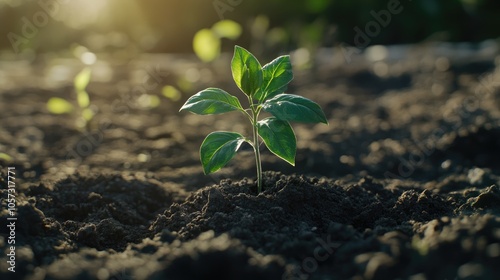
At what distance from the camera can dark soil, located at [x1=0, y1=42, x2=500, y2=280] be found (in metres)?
1.74

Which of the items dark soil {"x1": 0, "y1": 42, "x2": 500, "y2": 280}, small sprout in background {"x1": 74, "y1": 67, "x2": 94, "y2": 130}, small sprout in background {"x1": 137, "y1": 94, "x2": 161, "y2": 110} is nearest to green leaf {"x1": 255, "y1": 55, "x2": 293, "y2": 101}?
dark soil {"x1": 0, "y1": 42, "x2": 500, "y2": 280}

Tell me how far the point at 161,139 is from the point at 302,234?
2.36 meters

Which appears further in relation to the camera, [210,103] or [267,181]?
[267,181]

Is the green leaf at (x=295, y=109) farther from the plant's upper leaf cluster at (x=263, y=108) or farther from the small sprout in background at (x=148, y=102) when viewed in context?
the small sprout in background at (x=148, y=102)

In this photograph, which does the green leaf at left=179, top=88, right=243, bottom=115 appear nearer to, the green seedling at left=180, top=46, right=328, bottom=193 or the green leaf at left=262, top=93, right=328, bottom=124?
the green seedling at left=180, top=46, right=328, bottom=193

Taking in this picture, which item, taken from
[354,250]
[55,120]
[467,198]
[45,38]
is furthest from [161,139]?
[45,38]

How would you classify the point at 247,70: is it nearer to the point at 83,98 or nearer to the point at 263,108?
the point at 263,108

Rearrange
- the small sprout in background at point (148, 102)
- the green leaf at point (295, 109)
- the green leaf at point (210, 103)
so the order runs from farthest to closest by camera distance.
→ the small sprout in background at point (148, 102), the green leaf at point (210, 103), the green leaf at point (295, 109)

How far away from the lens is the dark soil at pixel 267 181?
1743 mm

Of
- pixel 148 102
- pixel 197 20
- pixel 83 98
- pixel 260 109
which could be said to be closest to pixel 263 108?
pixel 260 109

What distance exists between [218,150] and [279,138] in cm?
22

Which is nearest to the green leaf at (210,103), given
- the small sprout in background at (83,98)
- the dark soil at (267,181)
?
the dark soil at (267,181)

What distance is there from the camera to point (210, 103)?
2205 mm

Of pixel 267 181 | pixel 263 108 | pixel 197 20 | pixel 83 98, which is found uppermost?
pixel 197 20
